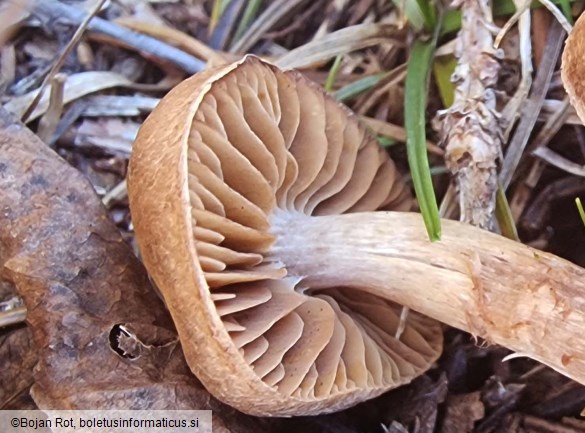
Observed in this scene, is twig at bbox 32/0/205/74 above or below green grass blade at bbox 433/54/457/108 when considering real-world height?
below

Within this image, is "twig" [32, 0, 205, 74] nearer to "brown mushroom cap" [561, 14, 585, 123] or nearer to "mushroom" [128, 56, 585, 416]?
"mushroom" [128, 56, 585, 416]

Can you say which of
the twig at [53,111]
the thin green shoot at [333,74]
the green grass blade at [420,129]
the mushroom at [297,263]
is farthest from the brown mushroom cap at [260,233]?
the twig at [53,111]

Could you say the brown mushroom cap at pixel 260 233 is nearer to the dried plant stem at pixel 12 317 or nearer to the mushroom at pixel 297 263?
the mushroom at pixel 297 263

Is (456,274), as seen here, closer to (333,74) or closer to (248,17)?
(333,74)

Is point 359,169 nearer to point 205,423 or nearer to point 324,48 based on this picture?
point 324,48

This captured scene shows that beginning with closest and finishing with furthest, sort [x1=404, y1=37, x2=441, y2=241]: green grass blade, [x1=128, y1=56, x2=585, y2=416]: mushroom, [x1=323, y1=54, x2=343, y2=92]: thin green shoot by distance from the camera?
[x1=128, y1=56, x2=585, y2=416]: mushroom
[x1=404, y1=37, x2=441, y2=241]: green grass blade
[x1=323, y1=54, x2=343, y2=92]: thin green shoot

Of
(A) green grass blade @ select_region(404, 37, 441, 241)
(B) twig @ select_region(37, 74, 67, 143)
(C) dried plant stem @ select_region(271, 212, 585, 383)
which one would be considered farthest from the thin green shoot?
(B) twig @ select_region(37, 74, 67, 143)
